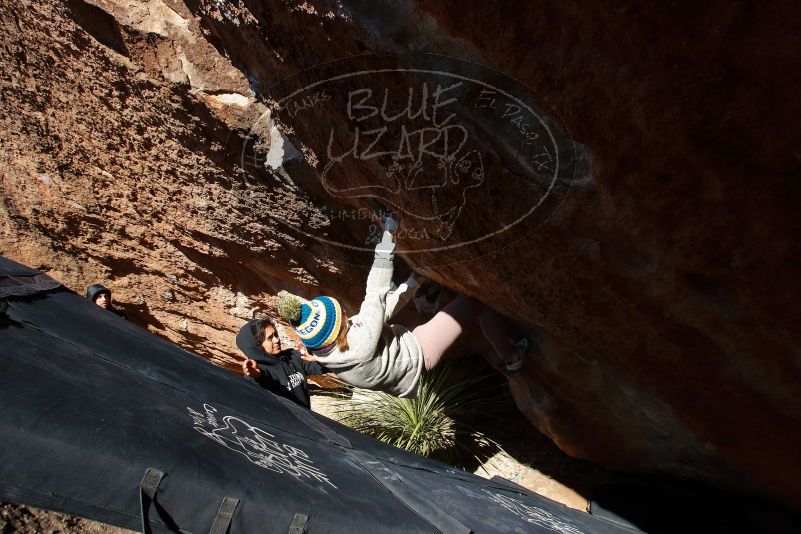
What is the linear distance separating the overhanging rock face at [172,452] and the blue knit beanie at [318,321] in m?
0.38

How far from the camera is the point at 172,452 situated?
139cm

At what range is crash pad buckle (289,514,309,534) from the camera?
142 cm

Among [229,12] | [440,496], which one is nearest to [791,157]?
[440,496]

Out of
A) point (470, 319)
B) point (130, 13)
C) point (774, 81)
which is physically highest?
point (774, 81)

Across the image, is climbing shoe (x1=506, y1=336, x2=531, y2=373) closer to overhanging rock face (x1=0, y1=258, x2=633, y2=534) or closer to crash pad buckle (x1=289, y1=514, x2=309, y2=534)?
overhanging rock face (x1=0, y1=258, x2=633, y2=534)

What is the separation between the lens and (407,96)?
1.98 meters

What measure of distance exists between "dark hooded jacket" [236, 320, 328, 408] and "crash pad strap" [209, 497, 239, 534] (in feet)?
5.32

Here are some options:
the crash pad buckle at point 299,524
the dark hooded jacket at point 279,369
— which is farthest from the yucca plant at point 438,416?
the crash pad buckle at point 299,524

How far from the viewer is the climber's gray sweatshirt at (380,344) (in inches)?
116

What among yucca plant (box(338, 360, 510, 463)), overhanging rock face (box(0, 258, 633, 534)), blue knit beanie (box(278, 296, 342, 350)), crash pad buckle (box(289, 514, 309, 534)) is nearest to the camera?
overhanging rock face (box(0, 258, 633, 534))

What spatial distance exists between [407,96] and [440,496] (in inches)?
54.5

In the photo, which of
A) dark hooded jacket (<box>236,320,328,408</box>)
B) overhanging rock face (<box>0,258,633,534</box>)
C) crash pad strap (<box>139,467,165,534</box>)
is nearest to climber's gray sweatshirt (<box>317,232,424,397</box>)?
dark hooded jacket (<box>236,320,328,408</box>)

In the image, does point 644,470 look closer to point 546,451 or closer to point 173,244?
point 546,451
